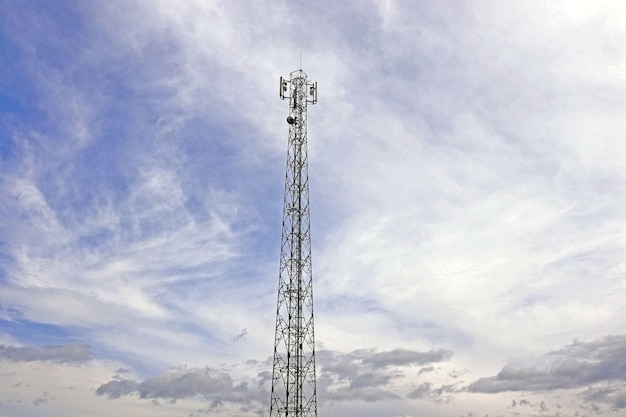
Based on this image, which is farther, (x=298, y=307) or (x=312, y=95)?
(x=312, y=95)

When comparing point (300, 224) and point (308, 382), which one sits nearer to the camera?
point (308, 382)

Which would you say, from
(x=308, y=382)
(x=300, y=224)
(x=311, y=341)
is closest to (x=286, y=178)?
(x=300, y=224)

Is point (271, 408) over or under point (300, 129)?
under

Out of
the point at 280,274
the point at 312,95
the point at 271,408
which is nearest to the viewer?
the point at 271,408

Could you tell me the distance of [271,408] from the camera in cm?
7819

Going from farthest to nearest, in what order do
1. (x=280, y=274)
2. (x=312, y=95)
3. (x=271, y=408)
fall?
(x=312, y=95) → (x=280, y=274) → (x=271, y=408)

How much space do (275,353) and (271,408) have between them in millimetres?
7080

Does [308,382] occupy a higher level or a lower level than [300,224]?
lower

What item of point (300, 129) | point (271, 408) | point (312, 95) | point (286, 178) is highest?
point (312, 95)

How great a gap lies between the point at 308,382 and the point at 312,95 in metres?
42.3

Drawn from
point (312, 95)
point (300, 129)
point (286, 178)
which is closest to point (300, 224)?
point (286, 178)

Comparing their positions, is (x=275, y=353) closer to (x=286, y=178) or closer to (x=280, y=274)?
(x=280, y=274)

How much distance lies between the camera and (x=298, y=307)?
8219cm

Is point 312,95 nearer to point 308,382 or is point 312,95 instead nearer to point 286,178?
point 286,178
